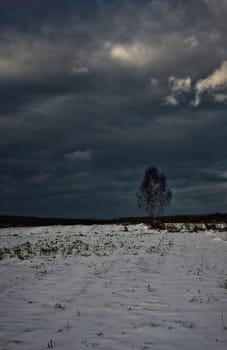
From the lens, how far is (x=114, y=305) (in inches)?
385

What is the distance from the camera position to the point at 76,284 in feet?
42.1

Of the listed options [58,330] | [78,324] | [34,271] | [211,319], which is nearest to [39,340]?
[58,330]

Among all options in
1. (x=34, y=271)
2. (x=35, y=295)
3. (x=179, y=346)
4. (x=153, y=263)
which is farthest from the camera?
(x=153, y=263)

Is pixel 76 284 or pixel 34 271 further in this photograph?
pixel 34 271

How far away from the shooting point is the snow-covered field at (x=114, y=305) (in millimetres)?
6968

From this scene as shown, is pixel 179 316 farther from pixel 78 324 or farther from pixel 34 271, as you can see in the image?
pixel 34 271

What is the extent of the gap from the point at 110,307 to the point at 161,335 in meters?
2.62

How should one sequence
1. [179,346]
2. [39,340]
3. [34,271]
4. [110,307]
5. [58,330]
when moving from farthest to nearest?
[34,271] < [110,307] < [58,330] < [39,340] < [179,346]

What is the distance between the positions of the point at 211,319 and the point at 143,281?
503cm

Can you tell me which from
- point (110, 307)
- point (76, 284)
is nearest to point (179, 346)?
point (110, 307)

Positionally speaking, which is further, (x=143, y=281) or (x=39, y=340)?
(x=143, y=281)

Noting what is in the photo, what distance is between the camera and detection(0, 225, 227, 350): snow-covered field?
6968 mm

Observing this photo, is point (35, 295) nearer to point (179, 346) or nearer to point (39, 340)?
point (39, 340)

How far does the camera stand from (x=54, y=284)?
12961 millimetres
